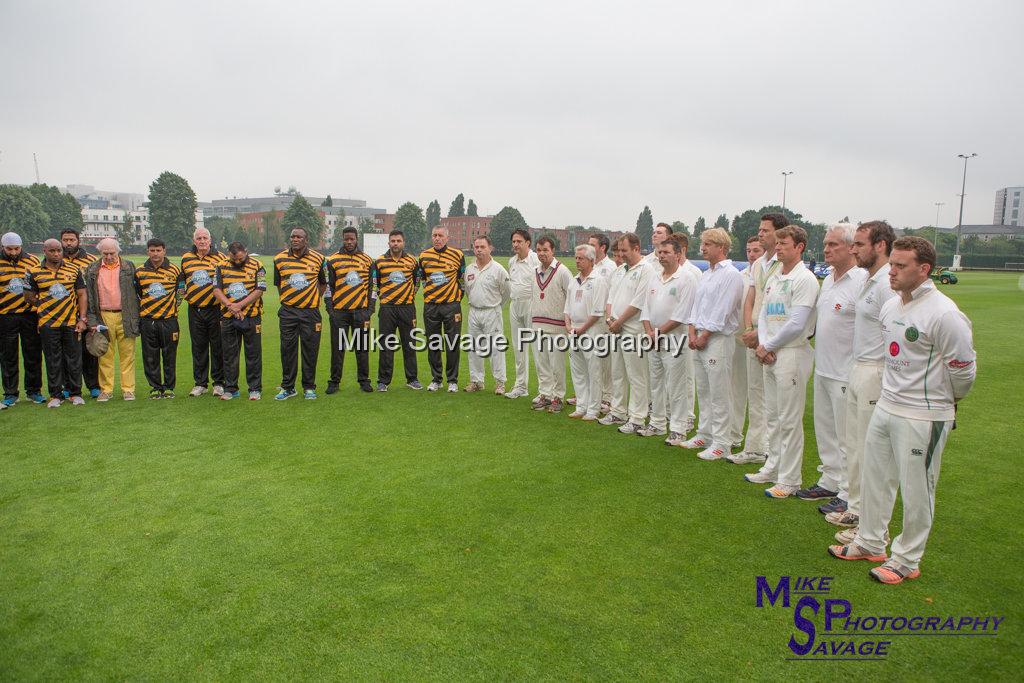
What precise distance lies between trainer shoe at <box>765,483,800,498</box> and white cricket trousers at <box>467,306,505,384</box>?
4.44m

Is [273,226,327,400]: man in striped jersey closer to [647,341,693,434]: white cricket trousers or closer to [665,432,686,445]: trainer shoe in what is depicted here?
[647,341,693,434]: white cricket trousers

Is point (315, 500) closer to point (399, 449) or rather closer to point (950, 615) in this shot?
point (399, 449)

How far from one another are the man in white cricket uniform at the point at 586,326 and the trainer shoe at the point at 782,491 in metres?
2.67

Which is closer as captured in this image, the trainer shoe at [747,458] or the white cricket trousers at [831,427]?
the white cricket trousers at [831,427]

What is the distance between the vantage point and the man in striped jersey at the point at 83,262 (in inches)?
318

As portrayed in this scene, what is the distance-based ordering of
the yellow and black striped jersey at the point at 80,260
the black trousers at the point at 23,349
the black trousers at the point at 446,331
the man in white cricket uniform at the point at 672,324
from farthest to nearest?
the black trousers at the point at 446,331
the yellow and black striped jersey at the point at 80,260
the black trousers at the point at 23,349
the man in white cricket uniform at the point at 672,324

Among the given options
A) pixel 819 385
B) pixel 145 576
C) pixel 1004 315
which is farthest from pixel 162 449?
pixel 1004 315

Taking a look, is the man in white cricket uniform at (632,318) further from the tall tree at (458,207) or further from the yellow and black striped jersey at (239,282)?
the tall tree at (458,207)

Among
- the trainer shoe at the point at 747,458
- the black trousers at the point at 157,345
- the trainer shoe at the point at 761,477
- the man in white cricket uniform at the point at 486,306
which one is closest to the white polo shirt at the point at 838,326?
the trainer shoe at the point at 761,477

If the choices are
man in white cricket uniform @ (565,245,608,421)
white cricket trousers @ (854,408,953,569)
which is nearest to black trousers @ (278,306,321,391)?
man in white cricket uniform @ (565,245,608,421)

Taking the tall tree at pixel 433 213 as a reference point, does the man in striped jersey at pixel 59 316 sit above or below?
below

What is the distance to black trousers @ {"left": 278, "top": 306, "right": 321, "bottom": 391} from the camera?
8367mm

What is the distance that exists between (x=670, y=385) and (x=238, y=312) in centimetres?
560

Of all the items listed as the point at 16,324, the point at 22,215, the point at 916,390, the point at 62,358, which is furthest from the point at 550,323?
the point at 22,215
